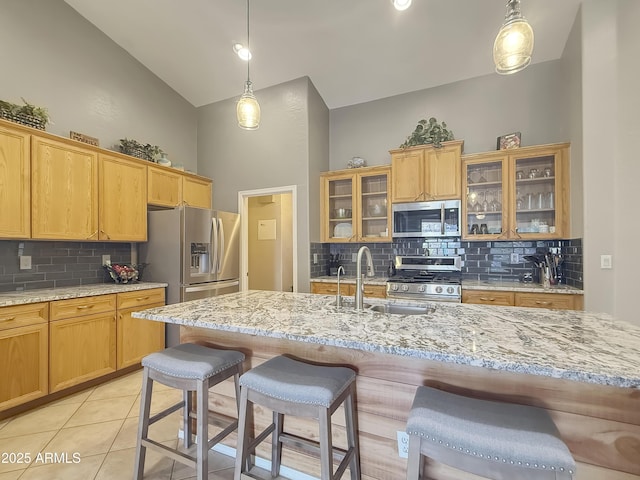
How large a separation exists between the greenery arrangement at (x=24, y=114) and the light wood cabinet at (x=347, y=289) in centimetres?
312

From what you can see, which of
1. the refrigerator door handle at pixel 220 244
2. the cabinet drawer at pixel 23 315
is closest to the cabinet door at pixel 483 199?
the refrigerator door handle at pixel 220 244

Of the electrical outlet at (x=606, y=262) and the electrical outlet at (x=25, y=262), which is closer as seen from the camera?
the electrical outlet at (x=606, y=262)

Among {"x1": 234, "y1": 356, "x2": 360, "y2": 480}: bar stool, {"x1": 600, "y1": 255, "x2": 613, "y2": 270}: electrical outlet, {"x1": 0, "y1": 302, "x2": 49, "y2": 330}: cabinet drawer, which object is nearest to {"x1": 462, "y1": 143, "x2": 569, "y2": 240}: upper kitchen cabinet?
{"x1": 600, "y1": 255, "x2": 613, "y2": 270}: electrical outlet

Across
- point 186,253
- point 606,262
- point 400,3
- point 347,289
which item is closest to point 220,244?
point 186,253

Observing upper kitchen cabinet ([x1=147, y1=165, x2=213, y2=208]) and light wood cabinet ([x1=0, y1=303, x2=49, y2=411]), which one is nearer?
light wood cabinet ([x1=0, y1=303, x2=49, y2=411])

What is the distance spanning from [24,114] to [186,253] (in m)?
1.81

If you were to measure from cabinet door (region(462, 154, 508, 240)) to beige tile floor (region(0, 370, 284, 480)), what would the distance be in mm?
3095

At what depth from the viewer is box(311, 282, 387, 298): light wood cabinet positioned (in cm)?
355

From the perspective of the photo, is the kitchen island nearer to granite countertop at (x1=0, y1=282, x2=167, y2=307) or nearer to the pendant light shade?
the pendant light shade

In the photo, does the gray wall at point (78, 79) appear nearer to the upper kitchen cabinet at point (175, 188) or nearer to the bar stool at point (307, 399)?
the upper kitchen cabinet at point (175, 188)

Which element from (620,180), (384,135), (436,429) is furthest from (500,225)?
(436,429)

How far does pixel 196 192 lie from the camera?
4285 millimetres

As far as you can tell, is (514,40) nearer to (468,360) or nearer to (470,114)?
(468,360)

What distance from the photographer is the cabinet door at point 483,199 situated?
3.35 metres
